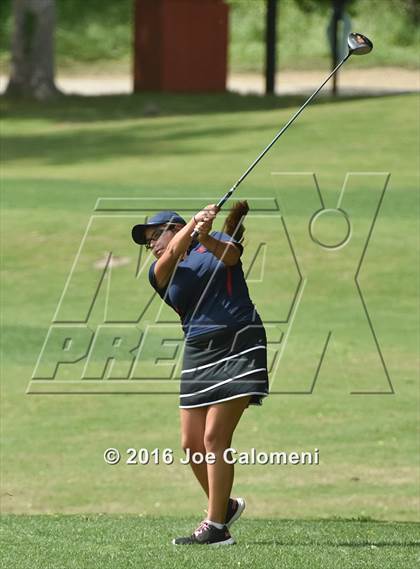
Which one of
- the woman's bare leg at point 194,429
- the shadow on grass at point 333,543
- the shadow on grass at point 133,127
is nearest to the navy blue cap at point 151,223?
the woman's bare leg at point 194,429

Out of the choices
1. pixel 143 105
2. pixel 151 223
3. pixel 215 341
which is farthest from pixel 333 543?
pixel 143 105

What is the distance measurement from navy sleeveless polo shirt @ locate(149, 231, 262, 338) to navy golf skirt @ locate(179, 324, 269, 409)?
0.18 feet

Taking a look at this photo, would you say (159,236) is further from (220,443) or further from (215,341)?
(220,443)

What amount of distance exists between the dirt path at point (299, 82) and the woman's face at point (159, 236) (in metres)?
28.0

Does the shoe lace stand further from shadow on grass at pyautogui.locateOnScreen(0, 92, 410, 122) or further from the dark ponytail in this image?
shadow on grass at pyautogui.locateOnScreen(0, 92, 410, 122)

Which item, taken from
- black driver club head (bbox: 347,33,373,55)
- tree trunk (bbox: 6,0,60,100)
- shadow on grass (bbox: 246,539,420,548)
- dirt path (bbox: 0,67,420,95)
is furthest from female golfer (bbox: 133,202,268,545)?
tree trunk (bbox: 6,0,60,100)

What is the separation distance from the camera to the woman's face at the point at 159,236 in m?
8.17

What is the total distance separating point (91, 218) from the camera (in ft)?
71.7

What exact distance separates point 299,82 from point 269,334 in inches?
975

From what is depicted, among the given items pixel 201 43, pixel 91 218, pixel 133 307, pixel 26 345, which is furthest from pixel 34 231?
pixel 201 43

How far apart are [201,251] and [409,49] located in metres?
40.4

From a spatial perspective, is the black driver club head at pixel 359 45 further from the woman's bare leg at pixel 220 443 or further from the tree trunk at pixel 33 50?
the tree trunk at pixel 33 50

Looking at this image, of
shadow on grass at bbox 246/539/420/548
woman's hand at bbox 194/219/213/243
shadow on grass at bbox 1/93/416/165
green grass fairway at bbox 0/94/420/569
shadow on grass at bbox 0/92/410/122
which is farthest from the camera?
shadow on grass at bbox 0/92/410/122

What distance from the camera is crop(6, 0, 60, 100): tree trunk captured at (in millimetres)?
35969
